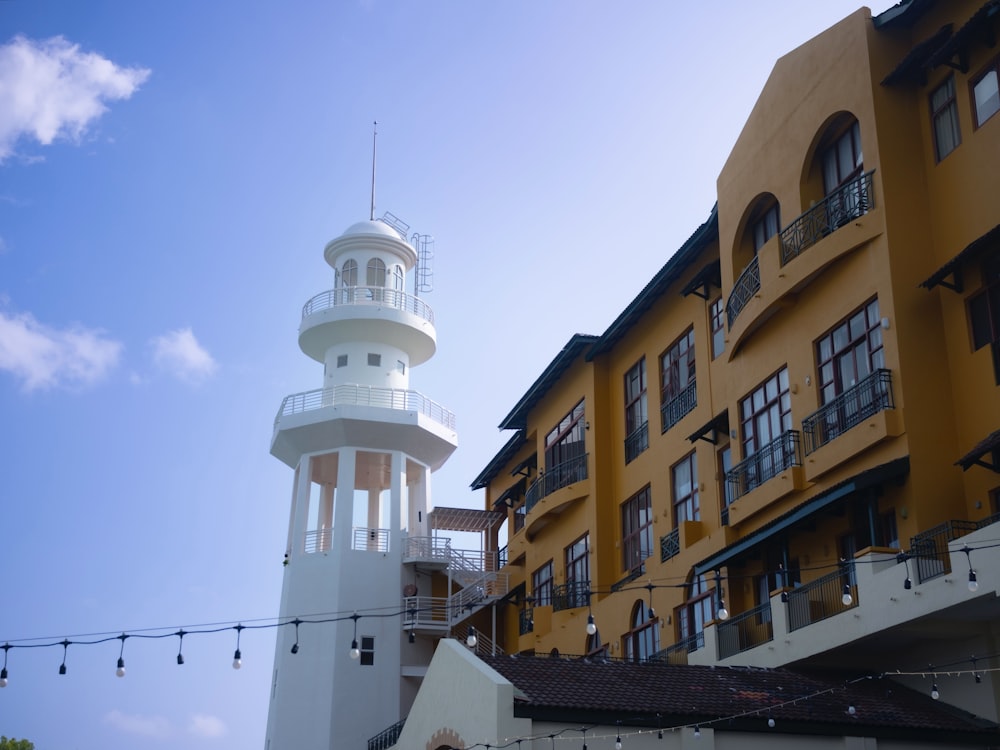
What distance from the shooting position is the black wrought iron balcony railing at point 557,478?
37906mm

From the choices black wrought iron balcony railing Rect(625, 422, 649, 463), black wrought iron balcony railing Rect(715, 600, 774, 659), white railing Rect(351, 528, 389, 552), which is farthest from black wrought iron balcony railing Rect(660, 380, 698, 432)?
white railing Rect(351, 528, 389, 552)

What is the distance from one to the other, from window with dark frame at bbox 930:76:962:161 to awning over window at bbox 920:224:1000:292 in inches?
91.3

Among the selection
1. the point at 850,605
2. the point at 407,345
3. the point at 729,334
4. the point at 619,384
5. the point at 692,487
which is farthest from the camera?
the point at 407,345

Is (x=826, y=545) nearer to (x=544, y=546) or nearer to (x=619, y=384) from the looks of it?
(x=619, y=384)

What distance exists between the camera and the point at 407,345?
45688 mm

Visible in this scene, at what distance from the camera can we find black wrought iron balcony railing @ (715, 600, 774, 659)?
2555 cm

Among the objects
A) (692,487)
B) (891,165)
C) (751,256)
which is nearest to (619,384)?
(692,487)

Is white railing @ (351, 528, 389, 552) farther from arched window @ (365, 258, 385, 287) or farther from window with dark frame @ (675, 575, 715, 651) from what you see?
window with dark frame @ (675, 575, 715, 651)

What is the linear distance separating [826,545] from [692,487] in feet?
22.4

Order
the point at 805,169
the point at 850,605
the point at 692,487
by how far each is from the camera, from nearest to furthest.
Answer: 1. the point at 850,605
2. the point at 805,169
3. the point at 692,487

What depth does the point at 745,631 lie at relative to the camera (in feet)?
86.0

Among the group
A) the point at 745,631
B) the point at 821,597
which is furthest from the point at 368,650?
the point at 821,597

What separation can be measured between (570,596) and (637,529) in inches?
165

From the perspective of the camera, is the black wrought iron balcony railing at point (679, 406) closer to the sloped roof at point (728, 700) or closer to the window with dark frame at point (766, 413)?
the window with dark frame at point (766, 413)
